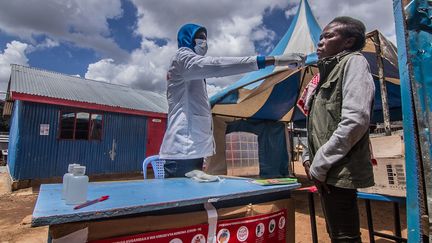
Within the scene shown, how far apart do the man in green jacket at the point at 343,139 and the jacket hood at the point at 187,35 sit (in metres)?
1.00

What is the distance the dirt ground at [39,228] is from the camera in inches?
153

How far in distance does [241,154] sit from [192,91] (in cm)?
780

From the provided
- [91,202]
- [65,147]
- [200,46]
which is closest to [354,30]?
[200,46]

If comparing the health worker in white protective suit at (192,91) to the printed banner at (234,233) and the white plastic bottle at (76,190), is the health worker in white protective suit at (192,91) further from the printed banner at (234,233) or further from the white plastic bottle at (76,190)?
the white plastic bottle at (76,190)

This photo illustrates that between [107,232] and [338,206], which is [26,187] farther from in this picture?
[338,206]

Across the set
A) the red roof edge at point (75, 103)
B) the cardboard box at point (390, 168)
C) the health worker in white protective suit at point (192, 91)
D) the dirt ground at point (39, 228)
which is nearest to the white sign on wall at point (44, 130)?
the red roof edge at point (75, 103)

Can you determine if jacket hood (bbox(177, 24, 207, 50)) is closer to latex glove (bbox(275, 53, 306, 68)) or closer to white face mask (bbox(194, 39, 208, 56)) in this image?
white face mask (bbox(194, 39, 208, 56))

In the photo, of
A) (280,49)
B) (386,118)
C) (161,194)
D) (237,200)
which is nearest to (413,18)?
(237,200)

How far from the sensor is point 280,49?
20.0ft

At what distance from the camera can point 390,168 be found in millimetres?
2400

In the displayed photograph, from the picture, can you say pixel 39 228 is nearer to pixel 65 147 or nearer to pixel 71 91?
pixel 65 147

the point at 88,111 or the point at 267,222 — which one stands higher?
the point at 88,111

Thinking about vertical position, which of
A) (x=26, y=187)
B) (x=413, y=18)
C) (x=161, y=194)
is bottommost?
(x=26, y=187)

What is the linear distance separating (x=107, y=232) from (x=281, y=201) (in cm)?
121
